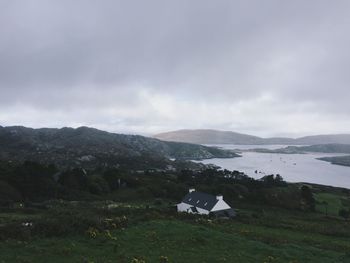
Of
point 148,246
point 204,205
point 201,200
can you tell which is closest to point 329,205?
point 201,200

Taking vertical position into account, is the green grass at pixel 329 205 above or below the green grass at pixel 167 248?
below

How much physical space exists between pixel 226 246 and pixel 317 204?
9082cm

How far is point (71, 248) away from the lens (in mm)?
22609

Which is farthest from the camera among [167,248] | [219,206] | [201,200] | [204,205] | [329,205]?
[329,205]

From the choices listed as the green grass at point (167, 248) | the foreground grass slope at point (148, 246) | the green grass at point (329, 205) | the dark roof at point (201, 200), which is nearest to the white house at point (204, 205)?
the dark roof at point (201, 200)

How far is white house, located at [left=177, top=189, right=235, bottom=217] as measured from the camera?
72.4m

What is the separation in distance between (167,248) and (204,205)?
51.8 m

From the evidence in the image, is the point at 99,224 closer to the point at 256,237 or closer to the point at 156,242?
the point at 156,242

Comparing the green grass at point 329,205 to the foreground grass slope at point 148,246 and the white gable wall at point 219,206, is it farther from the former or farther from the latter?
the foreground grass slope at point 148,246

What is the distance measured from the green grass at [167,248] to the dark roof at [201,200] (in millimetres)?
42263

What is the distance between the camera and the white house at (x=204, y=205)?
72.4 m

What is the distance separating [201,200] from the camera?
254ft

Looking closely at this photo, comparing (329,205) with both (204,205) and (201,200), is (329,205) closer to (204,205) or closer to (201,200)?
(201,200)

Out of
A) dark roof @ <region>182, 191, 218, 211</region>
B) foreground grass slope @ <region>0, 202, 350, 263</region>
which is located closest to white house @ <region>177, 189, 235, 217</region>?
dark roof @ <region>182, 191, 218, 211</region>
